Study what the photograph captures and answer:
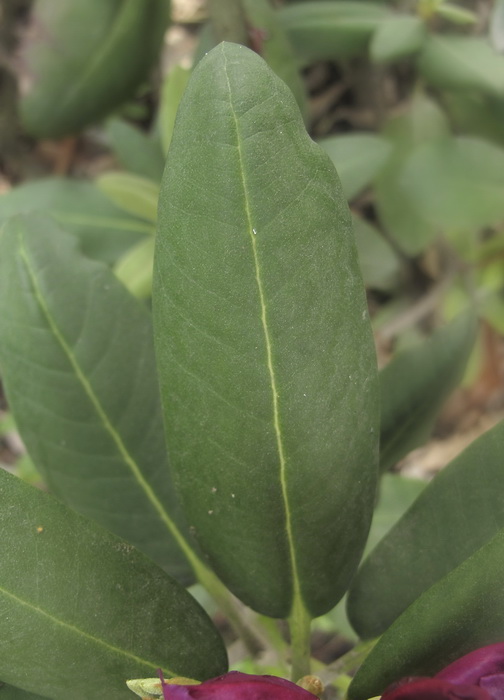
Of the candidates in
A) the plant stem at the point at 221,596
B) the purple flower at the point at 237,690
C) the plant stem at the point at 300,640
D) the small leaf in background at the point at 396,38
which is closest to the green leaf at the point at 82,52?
the small leaf in background at the point at 396,38

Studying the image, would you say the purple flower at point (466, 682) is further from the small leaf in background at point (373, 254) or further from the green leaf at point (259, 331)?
the small leaf in background at point (373, 254)

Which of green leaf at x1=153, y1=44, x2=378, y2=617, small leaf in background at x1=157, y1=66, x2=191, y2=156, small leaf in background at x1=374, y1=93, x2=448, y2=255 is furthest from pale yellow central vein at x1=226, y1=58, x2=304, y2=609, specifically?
small leaf in background at x1=374, y1=93, x2=448, y2=255

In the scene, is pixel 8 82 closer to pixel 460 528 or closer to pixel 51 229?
pixel 51 229

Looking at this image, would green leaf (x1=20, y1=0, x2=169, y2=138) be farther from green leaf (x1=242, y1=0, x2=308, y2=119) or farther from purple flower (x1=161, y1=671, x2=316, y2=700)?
purple flower (x1=161, y1=671, x2=316, y2=700)

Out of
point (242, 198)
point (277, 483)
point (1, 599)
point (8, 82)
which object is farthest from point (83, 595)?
point (8, 82)

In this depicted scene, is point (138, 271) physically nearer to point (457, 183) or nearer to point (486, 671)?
point (457, 183)
